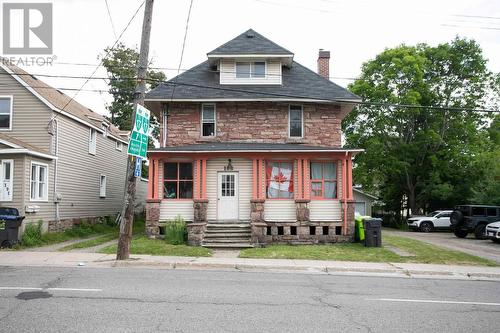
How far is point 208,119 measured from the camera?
2152cm

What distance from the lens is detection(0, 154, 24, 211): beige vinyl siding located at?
17.8 meters

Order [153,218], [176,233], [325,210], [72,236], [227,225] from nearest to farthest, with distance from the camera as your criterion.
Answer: [176,233] < [227,225] < [153,218] < [325,210] < [72,236]

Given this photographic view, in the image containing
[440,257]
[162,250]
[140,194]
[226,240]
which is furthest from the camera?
[140,194]

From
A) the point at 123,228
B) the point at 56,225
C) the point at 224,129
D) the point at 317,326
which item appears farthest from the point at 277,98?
the point at 317,326

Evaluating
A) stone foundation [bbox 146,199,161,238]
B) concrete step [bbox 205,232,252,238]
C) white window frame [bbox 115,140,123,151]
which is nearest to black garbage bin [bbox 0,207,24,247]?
stone foundation [bbox 146,199,161,238]

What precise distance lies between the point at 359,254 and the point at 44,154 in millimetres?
13386

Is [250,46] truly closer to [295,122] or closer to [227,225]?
[295,122]

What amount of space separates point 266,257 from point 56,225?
11107 millimetres

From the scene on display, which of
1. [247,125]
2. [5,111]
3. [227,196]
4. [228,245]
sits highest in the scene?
[5,111]

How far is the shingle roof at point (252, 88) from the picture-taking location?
20891 millimetres

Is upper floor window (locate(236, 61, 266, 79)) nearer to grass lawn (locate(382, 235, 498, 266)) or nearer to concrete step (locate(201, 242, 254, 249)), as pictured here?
concrete step (locate(201, 242, 254, 249))

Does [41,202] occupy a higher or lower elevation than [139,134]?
lower

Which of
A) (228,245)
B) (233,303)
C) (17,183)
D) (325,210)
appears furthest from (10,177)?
(233,303)

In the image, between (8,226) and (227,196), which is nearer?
(8,226)
